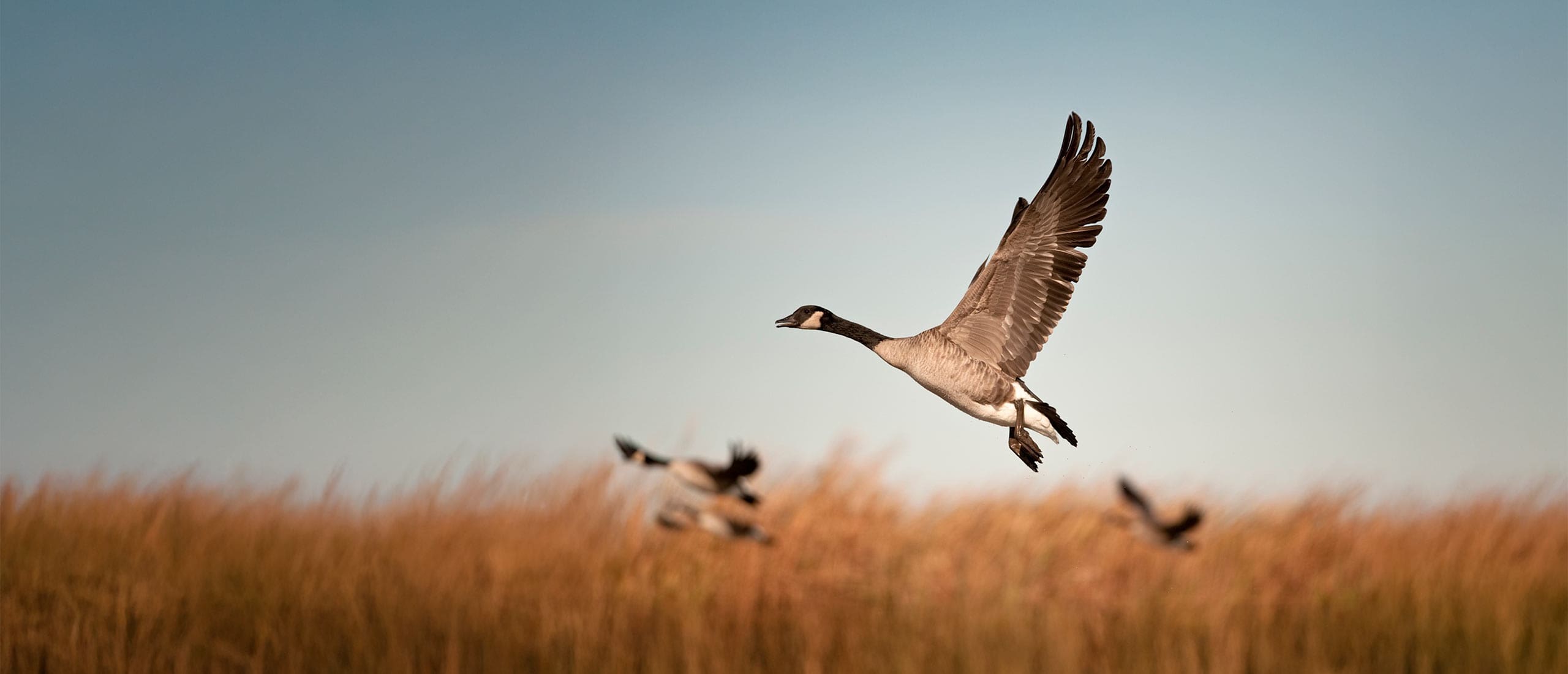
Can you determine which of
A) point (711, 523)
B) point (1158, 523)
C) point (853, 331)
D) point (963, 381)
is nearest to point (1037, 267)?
point (963, 381)

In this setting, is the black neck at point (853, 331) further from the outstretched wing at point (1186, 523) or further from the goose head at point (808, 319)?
the outstretched wing at point (1186, 523)

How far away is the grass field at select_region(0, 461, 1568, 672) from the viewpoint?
739 centimetres

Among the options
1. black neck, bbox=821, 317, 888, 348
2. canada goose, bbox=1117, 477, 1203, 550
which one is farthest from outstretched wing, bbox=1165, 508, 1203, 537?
black neck, bbox=821, 317, 888, 348

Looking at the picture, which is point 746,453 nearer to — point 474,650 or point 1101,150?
point 474,650

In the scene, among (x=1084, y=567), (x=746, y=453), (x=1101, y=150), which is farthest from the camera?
(x=1101, y=150)

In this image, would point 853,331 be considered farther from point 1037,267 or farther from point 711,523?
point 711,523

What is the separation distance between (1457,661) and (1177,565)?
182 centimetres

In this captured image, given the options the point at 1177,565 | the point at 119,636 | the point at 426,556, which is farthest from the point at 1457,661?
the point at 119,636

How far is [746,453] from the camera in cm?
693

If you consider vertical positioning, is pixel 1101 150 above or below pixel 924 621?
above

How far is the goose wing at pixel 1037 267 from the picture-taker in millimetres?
11781

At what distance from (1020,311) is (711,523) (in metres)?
5.62

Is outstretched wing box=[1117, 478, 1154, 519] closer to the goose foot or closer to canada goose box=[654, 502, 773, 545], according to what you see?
canada goose box=[654, 502, 773, 545]

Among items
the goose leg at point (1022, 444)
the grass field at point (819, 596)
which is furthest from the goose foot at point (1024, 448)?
the grass field at point (819, 596)
